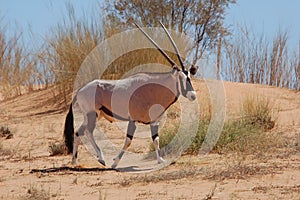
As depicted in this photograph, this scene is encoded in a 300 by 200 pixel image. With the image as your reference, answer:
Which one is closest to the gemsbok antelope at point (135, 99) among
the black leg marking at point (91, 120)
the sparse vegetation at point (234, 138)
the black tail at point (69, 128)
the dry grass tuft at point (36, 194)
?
the black leg marking at point (91, 120)

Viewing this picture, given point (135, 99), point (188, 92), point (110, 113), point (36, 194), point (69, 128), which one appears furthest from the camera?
point (69, 128)

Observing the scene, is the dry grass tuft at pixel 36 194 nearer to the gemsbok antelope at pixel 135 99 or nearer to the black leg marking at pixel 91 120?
the gemsbok antelope at pixel 135 99

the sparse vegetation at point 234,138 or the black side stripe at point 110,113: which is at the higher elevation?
the black side stripe at point 110,113

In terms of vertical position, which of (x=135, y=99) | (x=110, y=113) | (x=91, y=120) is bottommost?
(x=91, y=120)

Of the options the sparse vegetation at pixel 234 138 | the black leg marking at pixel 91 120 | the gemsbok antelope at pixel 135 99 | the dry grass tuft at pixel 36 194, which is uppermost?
the gemsbok antelope at pixel 135 99

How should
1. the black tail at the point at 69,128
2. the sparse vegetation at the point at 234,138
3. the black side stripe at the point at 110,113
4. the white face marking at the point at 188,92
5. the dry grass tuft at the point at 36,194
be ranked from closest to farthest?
the dry grass tuft at the point at 36,194 < the white face marking at the point at 188,92 < the black side stripe at the point at 110,113 < the sparse vegetation at the point at 234,138 < the black tail at the point at 69,128

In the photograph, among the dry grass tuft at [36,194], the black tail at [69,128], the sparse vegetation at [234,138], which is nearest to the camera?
the dry grass tuft at [36,194]

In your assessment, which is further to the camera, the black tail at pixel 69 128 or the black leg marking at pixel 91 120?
the black tail at pixel 69 128

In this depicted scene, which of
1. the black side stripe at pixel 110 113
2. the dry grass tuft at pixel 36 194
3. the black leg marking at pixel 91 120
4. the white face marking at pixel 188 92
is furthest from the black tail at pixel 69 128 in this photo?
the dry grass tuft at pixel 36 194

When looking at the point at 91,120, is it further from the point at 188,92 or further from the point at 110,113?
the point at 188,92

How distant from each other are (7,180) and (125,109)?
197 cm

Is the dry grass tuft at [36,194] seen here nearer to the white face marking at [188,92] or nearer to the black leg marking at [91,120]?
the black leg marking at [91,120]

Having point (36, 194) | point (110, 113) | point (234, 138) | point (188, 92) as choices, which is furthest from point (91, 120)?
point (36, 194)

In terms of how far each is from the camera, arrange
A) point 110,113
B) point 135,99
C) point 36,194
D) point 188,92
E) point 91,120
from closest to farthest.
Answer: point 36,194 < point 188,92 < point 135,99 < point 110,113 < point 91,120
